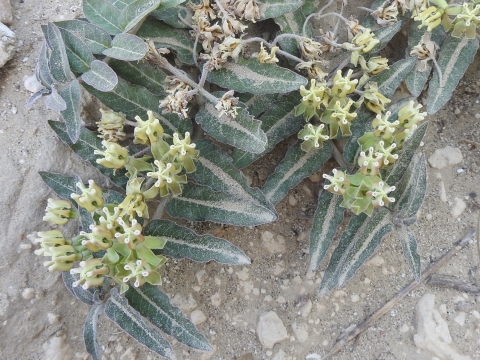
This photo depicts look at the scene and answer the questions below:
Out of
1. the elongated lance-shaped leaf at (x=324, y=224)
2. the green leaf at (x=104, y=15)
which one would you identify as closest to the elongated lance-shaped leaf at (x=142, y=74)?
the green leaf at (x=104, y=15)

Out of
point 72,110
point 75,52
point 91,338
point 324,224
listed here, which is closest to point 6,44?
point 75,52

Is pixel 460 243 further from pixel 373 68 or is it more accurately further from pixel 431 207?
pixel 373 68

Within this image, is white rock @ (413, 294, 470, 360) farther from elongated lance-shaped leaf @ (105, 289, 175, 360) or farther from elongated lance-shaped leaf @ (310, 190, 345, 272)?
elongated lance-shaped leaf @ (105, 289, 175, 360)

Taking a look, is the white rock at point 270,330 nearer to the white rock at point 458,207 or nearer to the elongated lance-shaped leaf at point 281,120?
the elongated lance-shaped leaf at point 281,120

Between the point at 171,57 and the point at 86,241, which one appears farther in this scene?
the point at 171,57

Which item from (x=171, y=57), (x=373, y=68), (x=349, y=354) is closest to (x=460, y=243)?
(x=349, y=354)

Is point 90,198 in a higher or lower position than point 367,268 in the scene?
higher

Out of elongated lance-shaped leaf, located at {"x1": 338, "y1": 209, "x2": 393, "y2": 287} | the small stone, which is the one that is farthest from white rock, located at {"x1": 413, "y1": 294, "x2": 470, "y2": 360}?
the small stone
